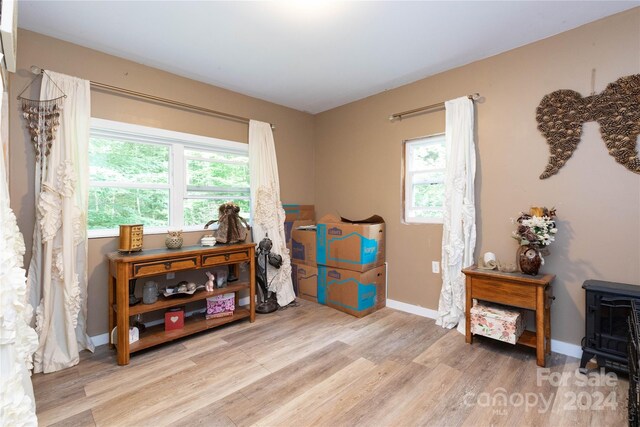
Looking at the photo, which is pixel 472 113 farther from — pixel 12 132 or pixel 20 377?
pixel 12 132

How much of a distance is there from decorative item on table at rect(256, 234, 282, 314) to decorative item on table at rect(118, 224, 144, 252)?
1230mm

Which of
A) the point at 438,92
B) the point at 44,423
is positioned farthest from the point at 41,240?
the point at 438,92

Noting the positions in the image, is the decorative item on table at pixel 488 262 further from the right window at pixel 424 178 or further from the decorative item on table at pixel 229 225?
the decorative item on table at pixel 229 225

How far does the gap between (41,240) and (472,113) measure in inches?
147

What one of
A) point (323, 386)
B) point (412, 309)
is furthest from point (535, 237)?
point (323, 386)

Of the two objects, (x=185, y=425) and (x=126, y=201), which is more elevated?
(x=126, y=201)

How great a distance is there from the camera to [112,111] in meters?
2.58

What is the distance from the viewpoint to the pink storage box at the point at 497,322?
2236mm

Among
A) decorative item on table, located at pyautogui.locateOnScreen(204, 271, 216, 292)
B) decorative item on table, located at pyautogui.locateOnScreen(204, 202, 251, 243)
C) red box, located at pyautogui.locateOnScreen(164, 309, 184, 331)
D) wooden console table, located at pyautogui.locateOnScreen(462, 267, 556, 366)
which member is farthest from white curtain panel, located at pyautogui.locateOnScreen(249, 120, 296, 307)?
wooden console table, located at pyautogui.locateOnScreen(462, 267, 556, 366)

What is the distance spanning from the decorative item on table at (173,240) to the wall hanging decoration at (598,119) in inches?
128

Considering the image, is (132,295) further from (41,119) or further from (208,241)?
(41,119)

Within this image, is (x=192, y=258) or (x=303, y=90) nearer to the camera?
(x=192, y=258)

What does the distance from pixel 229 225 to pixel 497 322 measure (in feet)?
8.49

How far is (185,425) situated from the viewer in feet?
5.19
